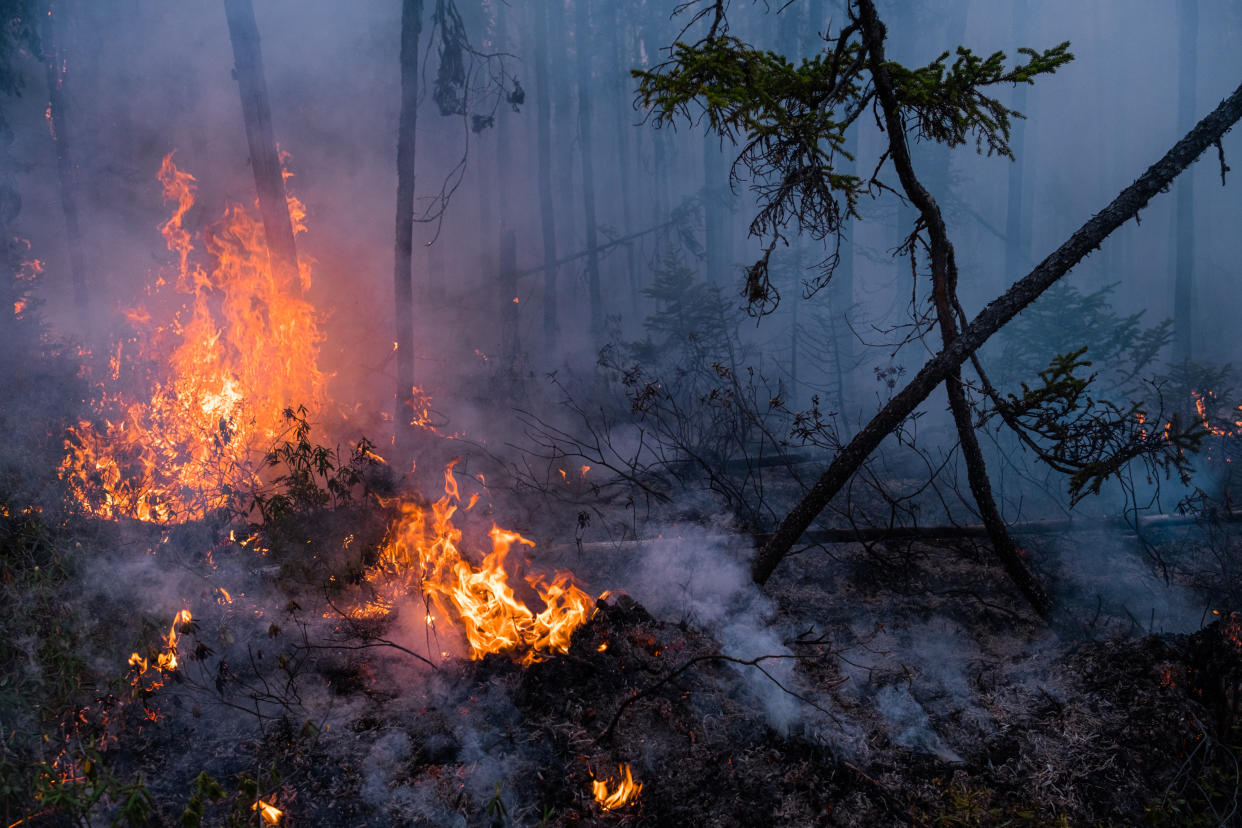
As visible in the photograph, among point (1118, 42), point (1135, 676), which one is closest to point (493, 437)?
point (1135, 676)

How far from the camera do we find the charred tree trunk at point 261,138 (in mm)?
9383

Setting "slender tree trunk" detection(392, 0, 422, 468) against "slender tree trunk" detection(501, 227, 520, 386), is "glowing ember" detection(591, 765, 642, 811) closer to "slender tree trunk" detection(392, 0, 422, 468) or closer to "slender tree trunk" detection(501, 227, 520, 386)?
"slender tree trunk" detection(392, 0, 422, 468)

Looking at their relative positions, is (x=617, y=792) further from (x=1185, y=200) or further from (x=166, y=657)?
(x=1185, y=200)

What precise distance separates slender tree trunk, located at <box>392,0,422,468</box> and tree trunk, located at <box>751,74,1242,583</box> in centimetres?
747

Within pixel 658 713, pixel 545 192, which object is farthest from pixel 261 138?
Result: pixel 545 192

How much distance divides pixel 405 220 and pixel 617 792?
31.7 ft

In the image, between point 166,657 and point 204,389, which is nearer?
point 166,657

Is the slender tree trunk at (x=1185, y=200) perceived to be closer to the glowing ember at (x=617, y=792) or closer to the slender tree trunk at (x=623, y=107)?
the slender tree trunk at (x=623, y=107)

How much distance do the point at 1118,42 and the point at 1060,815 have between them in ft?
206

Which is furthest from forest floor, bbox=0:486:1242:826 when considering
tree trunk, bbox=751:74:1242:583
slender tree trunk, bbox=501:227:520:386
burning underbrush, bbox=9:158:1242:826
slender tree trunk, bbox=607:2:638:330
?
slender tree trunk, bbox=607:2:638:330

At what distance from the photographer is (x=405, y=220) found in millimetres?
10672

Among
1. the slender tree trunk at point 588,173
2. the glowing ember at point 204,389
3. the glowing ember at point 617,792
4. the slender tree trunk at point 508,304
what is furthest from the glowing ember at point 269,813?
the slender tree trunk at point 588,173

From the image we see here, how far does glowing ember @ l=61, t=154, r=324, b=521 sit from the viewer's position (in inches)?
311

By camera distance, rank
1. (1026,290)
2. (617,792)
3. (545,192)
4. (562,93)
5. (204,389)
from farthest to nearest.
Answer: (562,93) < (545,192) < (204,389) < (1026,290) < (617,792)
